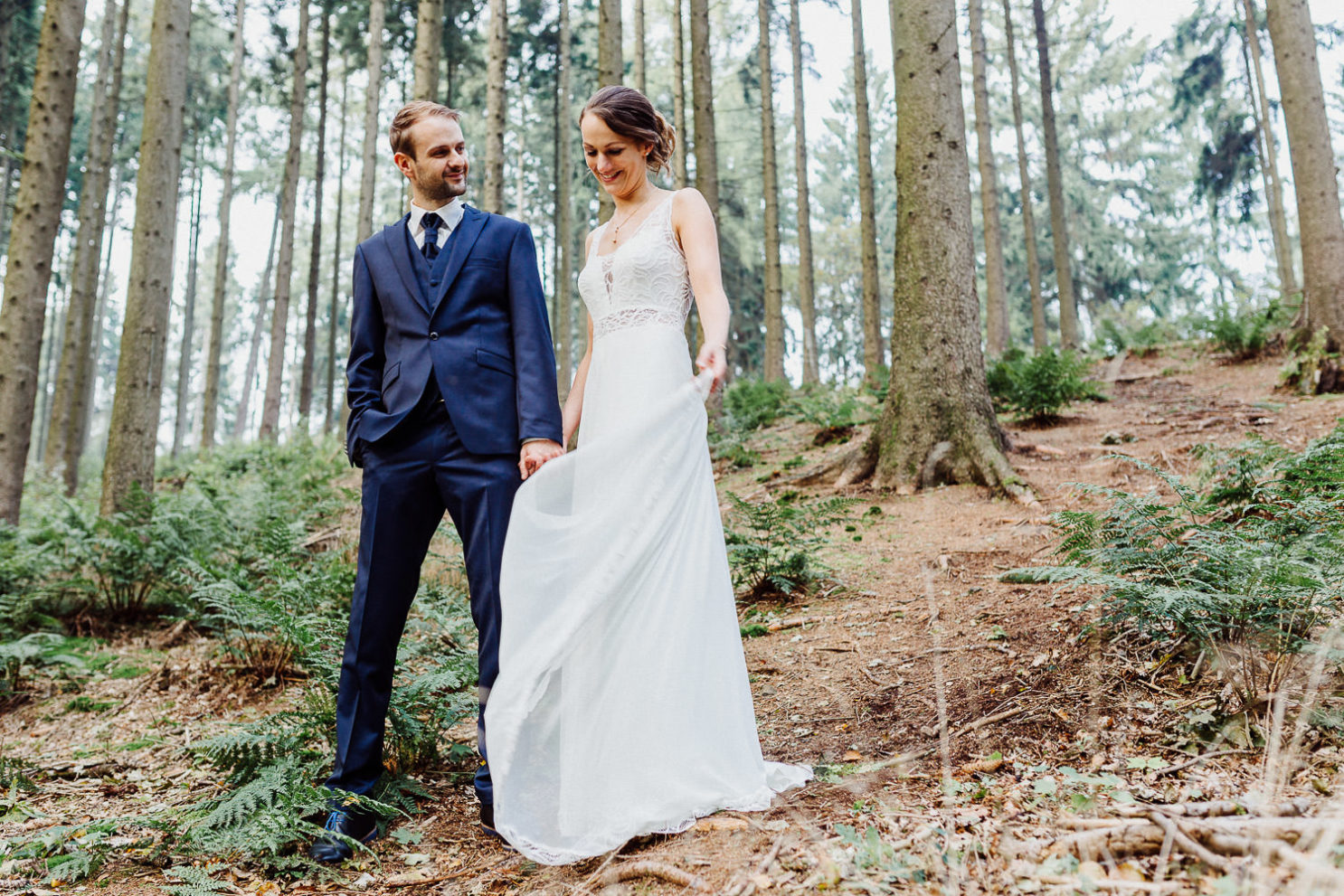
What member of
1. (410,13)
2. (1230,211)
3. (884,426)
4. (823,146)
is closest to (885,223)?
(823,146)

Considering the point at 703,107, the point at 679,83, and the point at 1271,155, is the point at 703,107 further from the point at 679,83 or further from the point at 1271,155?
the point at 1271,155

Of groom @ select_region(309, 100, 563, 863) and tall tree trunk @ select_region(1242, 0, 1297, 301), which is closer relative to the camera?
groom @ select_region(309, 100, 563, 863)

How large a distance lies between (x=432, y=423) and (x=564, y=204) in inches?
747

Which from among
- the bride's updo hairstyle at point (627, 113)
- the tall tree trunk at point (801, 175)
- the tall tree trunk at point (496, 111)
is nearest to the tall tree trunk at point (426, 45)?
the tall tree trunk at point (496, 111)

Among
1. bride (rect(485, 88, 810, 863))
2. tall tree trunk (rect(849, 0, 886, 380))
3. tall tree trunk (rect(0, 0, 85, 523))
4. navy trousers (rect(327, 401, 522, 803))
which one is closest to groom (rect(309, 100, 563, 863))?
navy trousers (rect(327, 401, 522, 803))

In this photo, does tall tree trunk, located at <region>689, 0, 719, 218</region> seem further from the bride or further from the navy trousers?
the navy trousers

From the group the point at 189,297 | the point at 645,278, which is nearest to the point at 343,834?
the point at 645,278

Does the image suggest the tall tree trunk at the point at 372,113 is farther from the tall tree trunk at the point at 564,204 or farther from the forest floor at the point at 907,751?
the forest floor at the point at 907,751

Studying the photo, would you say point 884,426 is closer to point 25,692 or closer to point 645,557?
point 645,557

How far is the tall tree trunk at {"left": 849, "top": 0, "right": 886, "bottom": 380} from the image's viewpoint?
15.6 meters

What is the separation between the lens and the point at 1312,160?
29.5 ft

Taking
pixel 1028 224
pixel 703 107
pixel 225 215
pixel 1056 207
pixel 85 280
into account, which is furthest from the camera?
pixel 225 215

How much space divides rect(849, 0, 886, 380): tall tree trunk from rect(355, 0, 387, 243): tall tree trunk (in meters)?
9.07

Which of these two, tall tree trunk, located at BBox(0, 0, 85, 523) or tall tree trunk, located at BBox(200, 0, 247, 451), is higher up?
tall tree trunk, located at BBox(200, 0, 247, 451)
